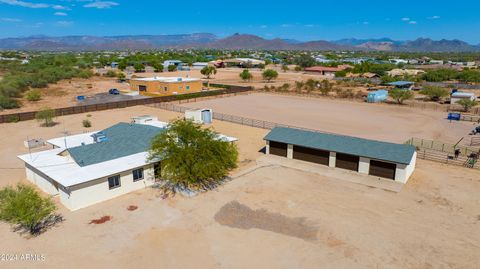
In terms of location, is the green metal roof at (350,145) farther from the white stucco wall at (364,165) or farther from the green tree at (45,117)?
the green tree at (45,117)

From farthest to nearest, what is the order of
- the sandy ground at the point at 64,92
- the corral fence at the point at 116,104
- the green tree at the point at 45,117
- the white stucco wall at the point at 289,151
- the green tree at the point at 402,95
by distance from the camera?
the green tree at the point at 402,95, the sandy ground at the point at 64,92, the corral fence at the point at 116,104, the green tree at the point at 45,117, the white stucco wall at the point at 289,151

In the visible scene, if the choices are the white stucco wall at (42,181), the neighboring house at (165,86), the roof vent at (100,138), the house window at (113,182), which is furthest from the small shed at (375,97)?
the white stucco wall at (42,181)

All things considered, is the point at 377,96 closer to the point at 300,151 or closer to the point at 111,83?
the point at 300,151

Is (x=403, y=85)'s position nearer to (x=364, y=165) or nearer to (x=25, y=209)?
(x=364, y=165)

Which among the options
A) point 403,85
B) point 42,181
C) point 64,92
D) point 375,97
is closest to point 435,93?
point 375,97

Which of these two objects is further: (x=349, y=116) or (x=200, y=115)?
(x=349, y=116)

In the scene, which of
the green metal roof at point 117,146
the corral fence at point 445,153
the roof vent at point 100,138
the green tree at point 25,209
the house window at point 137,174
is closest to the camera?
the green tree at point 25,209

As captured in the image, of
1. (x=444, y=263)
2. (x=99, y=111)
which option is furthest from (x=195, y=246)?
(x=99, y=111)
